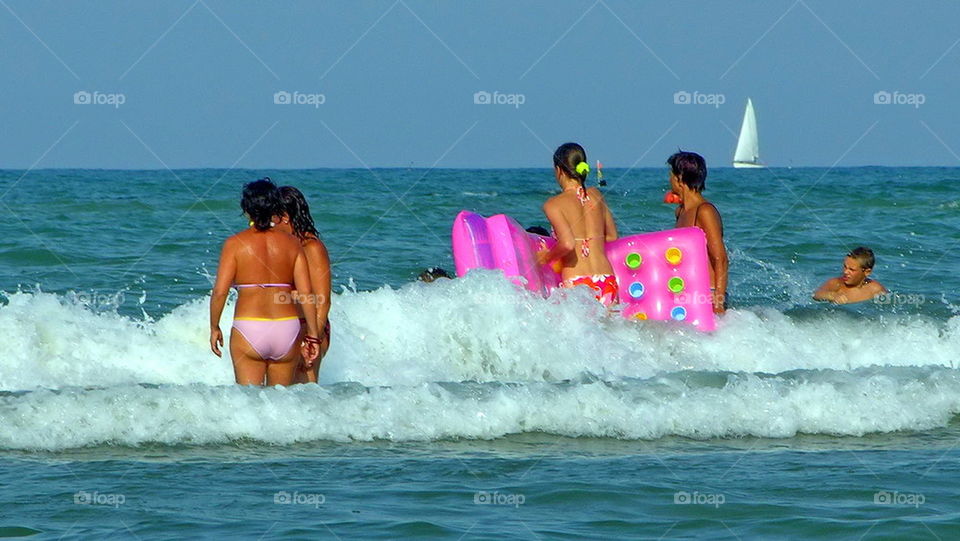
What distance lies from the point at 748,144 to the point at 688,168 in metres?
36.4

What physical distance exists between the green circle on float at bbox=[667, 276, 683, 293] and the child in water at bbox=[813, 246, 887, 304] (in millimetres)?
2321

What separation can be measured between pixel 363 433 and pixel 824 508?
2.08 metres

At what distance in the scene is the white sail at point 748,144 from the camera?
41841mm

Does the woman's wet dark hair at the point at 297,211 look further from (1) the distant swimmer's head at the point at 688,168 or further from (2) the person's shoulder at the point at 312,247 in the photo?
(1) the distant swimmer's head at the point at 688,168

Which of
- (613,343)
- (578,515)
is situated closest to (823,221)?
(613,343)

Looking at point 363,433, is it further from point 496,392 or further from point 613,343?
point 613,343

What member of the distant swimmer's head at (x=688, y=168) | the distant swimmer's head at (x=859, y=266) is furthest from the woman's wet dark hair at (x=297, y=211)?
the distant swimmer's head at (x=859, y=266)

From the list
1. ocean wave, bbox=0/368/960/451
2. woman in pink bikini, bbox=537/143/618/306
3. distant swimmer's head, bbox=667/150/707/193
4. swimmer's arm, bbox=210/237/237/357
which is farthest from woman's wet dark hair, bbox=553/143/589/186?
swimmer's arm, bbox=210/237/237/357

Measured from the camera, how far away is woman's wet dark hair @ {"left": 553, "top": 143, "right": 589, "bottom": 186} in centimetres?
686

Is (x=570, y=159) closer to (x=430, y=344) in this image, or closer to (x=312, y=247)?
(x=430, y=344)

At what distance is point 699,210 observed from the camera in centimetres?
724

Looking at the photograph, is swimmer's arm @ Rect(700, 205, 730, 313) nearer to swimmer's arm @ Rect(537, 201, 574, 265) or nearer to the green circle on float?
the green circle on float

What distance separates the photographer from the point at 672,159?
7.11m

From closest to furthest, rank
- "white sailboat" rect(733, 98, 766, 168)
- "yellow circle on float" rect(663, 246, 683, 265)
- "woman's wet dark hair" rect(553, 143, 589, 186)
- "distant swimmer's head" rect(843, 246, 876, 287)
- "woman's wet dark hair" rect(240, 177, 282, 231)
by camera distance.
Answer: "woman's wet dark hair" rect(240, 177, 282, 231)
"woman's wet dark hair" rect(553, 143, 589, 186)
"yellow circle on float" rect(663, 246, 683, 265)
"distant swimmer's head" rect(843, 246, 876, 287)
"white sailboat" rect(733, 98, 766, 168)
